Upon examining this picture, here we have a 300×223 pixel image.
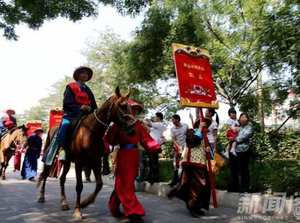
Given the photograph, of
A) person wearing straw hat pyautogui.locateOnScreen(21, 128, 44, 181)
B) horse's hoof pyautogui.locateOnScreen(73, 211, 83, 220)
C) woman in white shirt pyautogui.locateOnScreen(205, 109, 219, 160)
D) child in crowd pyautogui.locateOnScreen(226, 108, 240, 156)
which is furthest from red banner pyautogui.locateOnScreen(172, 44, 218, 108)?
person wearing straw hat pyautogui.locateOnScreen(21, 128, 44, 181)

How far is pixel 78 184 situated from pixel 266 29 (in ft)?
15.5

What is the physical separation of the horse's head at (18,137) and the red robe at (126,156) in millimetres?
8735

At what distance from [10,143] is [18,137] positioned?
0.33 metres

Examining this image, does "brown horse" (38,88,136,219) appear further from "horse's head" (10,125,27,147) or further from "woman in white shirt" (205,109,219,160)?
"horse's head" (10,125,27,147)

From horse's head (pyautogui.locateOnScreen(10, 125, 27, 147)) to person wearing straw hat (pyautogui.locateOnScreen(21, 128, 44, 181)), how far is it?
0.19m

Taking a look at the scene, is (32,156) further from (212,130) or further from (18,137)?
(212,130)

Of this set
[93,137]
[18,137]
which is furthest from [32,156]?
[93,137]

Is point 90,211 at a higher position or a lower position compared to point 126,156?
lower

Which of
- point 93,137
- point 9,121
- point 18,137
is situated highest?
point 9,121

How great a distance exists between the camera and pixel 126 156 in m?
7.66

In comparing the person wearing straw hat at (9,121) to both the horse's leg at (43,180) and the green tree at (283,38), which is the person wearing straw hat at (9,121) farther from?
the green tree at (283,38)

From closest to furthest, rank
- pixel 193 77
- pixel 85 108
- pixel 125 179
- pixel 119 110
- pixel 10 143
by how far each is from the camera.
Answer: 1. pixel 119 110
2. pixel 125 179
3. pixel 85 108
4. pixel 193 77
5. pixel 10 143

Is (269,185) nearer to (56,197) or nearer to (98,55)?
(56,197)

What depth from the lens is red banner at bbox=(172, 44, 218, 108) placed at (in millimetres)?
9164
